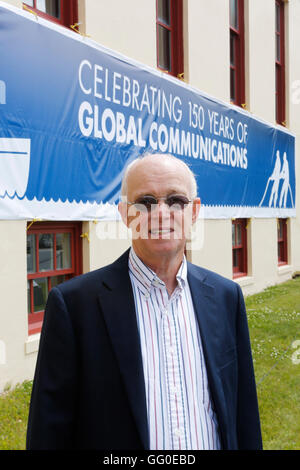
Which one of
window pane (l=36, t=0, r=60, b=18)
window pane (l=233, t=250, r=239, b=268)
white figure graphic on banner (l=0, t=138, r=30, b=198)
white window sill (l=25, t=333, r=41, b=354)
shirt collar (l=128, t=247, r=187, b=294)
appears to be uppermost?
window pane (l=36, t=0, r=60, b=18)

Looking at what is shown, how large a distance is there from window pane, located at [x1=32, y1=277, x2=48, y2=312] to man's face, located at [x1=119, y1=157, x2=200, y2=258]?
4459 mm

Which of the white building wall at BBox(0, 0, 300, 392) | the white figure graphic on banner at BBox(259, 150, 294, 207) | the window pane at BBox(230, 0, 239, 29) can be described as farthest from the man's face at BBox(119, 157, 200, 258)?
the window pane at BBox(230, 0, 239, 29)

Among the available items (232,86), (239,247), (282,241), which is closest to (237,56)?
(232,86)

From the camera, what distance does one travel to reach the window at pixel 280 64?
46.8 feet

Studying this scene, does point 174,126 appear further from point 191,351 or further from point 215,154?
point 191,351

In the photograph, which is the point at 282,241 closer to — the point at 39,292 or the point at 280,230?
the point at 280,230

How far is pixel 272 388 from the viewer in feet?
17.7

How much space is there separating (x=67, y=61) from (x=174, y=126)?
2.83 metres

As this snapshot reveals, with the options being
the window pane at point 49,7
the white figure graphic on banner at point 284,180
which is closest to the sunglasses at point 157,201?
the window pane at point 49,7

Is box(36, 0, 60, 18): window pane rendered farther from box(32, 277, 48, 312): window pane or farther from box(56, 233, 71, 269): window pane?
box(32, 277, 48, 312): window pane

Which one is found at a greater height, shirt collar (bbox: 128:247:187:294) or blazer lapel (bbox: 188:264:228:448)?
shirt collar (bbox: 128:247:187:294)

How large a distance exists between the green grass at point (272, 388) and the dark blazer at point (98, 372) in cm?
251

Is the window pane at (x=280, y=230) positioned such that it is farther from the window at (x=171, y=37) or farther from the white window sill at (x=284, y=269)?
the window at (x=171, y=37)

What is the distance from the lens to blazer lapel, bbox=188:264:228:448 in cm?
178
